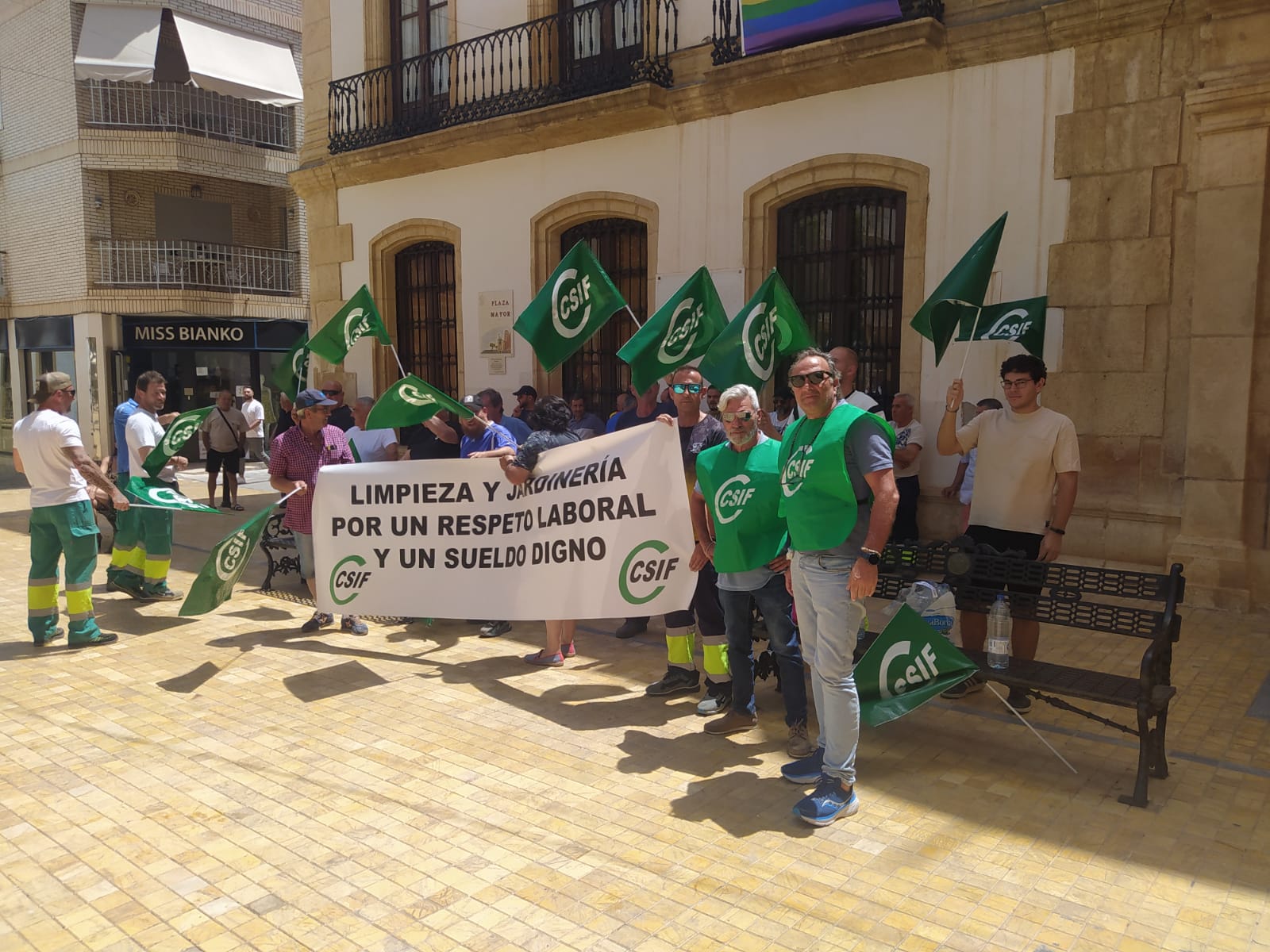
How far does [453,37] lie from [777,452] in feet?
35.2

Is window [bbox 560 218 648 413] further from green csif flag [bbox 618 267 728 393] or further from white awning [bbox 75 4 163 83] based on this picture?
white awning [bbox 75 4 163 83]

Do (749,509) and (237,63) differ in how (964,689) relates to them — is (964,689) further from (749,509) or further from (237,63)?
(237,63)

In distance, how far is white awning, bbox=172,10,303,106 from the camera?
21.8m

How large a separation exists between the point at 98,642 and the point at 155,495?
5.26ft

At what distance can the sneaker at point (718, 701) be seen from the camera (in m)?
5.54

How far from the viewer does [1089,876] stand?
3.74 meters

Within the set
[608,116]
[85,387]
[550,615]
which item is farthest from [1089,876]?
[85,387]

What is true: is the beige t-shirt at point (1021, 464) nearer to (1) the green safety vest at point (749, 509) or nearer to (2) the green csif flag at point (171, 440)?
(1) the green safety vest at point (749, 509)

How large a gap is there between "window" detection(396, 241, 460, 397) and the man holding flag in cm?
542

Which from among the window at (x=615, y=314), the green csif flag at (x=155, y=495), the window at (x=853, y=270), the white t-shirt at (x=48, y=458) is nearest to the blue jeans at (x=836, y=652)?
the white t-shirt at (x=48, y=458)

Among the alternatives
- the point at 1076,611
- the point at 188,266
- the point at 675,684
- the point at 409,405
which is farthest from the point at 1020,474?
the point at 188,266

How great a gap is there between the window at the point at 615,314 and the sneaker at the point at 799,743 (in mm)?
7354

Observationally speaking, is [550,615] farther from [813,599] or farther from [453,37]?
[453,37]

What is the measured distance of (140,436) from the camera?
27.5 feet
